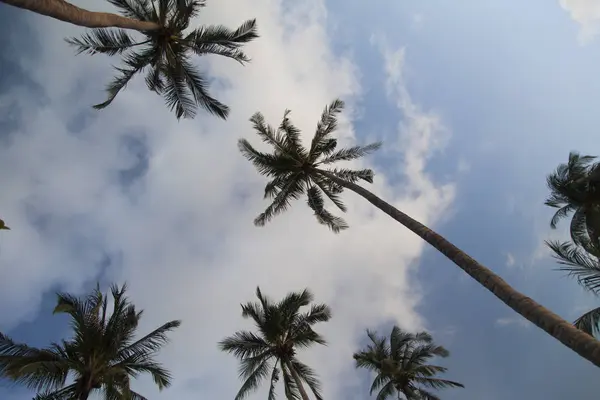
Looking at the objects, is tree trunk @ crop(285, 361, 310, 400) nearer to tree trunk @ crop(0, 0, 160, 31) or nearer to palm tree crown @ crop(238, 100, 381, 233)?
palm tree crown @ crop(238, 100, 381, 233)

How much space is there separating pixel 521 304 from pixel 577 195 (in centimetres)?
1498

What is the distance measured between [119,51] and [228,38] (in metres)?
4.33

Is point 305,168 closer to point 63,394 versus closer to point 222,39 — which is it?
point 222,39

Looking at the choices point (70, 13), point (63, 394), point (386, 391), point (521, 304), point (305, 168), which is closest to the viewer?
point (521, 304)

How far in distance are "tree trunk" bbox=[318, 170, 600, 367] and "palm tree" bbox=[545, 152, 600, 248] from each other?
12.4 m

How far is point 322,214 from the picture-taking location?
18938mm

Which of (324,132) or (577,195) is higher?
(324,132)

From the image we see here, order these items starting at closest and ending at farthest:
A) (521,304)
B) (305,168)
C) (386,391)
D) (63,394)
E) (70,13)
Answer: (521,304), (70,13), (63,394), (305,168), (386,391)

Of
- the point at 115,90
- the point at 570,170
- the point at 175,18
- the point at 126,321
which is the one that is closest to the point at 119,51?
the point at 115,90

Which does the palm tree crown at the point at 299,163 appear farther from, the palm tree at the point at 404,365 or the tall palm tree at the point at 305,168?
the palm tree at the point at 404,365

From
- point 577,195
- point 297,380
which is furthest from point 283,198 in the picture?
point 577,195

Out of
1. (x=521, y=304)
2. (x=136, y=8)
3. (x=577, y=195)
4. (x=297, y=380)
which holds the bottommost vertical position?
(x=521, y=304)

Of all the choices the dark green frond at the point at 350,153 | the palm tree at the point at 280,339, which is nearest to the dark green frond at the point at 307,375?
the palm tree at the point at 280,339

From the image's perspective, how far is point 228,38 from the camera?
48.2 ft
